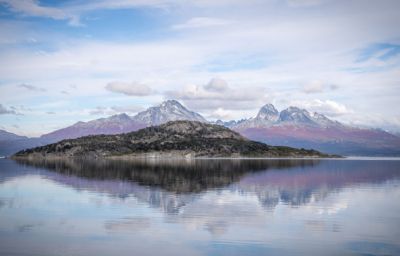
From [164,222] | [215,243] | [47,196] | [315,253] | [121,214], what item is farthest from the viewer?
[47,196]

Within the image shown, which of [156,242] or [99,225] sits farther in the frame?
[99,225]

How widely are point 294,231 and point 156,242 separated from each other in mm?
15346

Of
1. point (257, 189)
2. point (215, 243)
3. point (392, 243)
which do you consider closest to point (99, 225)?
point (215, 243)

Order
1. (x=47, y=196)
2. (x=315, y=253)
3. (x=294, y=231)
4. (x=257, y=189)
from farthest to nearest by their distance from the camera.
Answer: (x=257, y=189)
(x=47, y=196)
(x=294, y=231)
(x=315, y=253)

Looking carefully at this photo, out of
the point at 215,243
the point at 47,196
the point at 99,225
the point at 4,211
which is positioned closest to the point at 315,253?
the point at 215,243

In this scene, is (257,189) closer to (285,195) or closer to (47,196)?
(285,195)

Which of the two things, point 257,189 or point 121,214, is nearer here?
point 121,214

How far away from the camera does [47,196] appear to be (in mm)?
85562

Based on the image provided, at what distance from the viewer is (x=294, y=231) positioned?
52.5 meters

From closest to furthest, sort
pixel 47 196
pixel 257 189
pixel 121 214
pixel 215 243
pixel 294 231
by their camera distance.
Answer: pixel 215 243, pixel 294 231, pixel 121 214, pixel 47 196, pixel 257 189

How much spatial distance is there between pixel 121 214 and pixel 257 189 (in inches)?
1706

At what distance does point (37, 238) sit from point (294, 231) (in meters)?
25.9

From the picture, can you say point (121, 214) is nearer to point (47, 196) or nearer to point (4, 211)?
point (4, 211)

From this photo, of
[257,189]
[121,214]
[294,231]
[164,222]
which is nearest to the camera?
[294,231]
